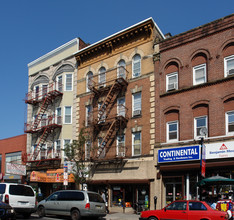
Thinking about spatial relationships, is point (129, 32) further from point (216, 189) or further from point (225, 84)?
point (216, 189)

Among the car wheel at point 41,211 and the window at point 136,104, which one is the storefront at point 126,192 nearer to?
the window at point 136,104

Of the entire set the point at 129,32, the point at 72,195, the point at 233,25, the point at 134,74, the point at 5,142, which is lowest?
the point at 72,195

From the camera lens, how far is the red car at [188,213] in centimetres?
1396

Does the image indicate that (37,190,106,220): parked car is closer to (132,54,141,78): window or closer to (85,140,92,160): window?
(85,140,92,160): window

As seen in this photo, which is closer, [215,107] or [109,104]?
[215,107]

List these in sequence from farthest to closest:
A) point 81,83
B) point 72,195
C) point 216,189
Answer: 1. point 81,83
2. point 216,189
3. point 72,195

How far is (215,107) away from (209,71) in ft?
8.37

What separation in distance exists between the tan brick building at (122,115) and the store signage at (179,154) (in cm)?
125

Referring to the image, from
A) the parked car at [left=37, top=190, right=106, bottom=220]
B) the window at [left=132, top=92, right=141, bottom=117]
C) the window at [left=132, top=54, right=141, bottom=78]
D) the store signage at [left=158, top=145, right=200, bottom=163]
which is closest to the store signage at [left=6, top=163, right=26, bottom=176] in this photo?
the parked car at [left=37, top=190, right=106, bottom=220]

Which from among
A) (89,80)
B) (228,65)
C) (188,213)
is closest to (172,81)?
(228,65)

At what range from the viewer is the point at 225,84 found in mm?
20281

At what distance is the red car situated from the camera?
45.8 ft

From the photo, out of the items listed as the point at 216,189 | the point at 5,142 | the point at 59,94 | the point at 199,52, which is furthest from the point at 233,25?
the point at 5,142

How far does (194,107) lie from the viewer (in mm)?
21609
